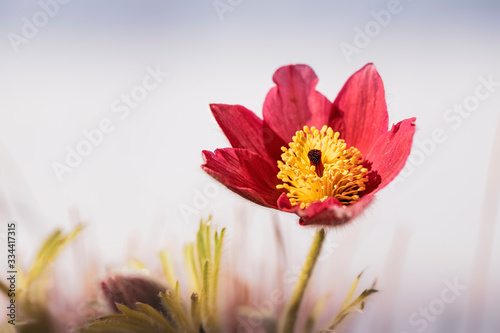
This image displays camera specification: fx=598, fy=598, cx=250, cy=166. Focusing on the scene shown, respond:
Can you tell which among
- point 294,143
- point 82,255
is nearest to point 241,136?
point 294,143

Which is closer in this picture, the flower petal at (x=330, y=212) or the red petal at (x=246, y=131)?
the flower petal at (x=330, y=212)

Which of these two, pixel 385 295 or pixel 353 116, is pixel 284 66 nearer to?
pixel 353 116

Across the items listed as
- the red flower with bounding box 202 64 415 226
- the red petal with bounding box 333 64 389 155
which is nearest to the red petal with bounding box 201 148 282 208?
the red flower with bounding box 202 64 415 226

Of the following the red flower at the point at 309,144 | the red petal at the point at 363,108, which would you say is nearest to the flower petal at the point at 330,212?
the red flower at the point at 309,144

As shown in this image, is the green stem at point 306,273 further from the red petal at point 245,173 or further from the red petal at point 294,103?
the red petal at point 294,103

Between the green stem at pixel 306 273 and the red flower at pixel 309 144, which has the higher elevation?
the red flower at pixel 309 144

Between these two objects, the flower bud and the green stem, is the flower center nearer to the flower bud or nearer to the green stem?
the green stem
